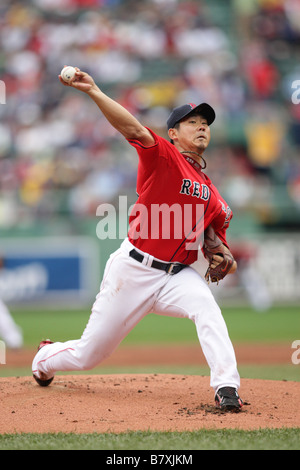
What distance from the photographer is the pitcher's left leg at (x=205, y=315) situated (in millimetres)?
4270

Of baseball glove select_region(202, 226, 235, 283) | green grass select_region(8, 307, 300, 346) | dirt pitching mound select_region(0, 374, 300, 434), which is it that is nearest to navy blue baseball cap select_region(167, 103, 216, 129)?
baseball glove select_region(202, 226, 235, 283)

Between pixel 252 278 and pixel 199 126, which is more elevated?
pixel 199 126

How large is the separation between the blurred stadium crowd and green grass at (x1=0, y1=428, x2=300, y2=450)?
10.4 m

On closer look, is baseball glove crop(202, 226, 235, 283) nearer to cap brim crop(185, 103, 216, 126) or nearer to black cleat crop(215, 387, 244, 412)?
cap brim crop(185, 103, 216, 126)

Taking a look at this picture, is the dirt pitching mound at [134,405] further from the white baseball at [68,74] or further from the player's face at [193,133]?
the white baseball at [68,74]

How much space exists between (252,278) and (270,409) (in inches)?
382

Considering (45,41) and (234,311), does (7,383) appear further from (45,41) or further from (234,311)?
(45,41)

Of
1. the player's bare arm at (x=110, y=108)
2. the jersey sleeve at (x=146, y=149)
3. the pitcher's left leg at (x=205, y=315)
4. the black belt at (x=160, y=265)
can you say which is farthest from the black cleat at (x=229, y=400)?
the player's bare arm at (x=110, y=108)

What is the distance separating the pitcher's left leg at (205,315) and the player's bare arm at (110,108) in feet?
3.49

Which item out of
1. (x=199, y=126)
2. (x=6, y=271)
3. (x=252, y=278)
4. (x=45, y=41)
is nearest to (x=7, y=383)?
(x=199, y=126)

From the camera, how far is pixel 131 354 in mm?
8805

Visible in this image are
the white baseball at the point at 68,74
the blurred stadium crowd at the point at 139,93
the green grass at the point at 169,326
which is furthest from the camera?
A: the blurred stadium crowd at the point at 139,93

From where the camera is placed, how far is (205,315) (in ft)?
14.3

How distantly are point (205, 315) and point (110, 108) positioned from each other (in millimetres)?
1439
